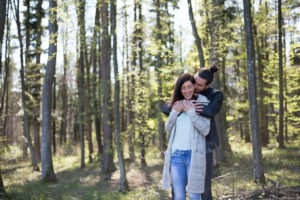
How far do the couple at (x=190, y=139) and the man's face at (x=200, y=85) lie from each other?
11 centimetres

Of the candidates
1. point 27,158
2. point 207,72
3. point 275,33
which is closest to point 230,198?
point 207,72

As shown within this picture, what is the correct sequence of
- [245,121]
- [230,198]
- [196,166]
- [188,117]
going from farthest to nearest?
[245,121] → [230,198] → [188,117] → [196,166]

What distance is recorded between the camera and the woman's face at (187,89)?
361 centimetres

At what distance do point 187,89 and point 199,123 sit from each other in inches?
19.7

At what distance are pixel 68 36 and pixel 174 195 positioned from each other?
578 centimetres

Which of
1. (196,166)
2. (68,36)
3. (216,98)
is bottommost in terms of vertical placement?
(196,166)

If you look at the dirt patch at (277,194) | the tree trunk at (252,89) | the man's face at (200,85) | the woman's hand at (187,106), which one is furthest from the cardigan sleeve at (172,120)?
the tree trunk at (252,89)

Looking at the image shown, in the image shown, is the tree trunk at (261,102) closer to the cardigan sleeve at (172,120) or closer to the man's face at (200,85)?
the man's face at (200,85)

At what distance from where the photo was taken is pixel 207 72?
3.80 meters

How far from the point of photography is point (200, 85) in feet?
12.7

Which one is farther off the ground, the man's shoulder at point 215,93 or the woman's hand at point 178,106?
the man's shoulder at point 215,93

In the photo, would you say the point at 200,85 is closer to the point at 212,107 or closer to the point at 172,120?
the point at 212,107

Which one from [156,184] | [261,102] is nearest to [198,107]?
[156,184]

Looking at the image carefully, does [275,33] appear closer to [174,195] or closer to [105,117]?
[105,117]
